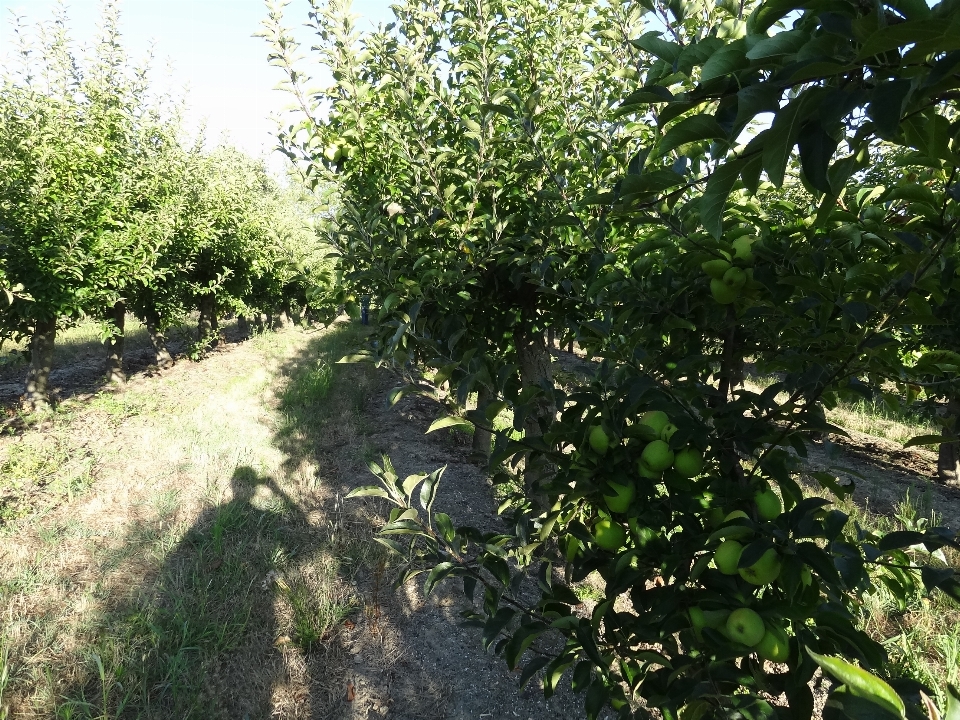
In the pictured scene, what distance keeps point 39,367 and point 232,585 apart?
5.06 meters

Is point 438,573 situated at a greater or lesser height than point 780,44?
lesser

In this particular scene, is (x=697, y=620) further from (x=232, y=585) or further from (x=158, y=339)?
(x=158, y=339)

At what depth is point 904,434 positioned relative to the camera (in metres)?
7.81

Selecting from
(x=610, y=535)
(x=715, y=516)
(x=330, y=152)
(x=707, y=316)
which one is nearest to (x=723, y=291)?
(x=707, y=316)

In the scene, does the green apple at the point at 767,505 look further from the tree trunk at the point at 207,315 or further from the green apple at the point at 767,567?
the tree trunk at the point at 207,315

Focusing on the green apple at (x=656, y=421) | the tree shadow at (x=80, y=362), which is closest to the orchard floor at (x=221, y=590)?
the green apple at (x=656, y=421)

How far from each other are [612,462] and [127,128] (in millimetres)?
9647

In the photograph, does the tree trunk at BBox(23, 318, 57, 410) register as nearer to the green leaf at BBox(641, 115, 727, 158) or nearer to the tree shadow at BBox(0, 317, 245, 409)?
the tree shadow at BBox(0, 317, 245, 409)

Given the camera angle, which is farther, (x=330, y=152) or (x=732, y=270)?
(x=330, y=152)

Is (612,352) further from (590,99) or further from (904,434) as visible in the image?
(904,434)

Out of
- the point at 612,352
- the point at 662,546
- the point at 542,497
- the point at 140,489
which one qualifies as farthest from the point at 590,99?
the point at 140,489

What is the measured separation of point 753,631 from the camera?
3.09 feet

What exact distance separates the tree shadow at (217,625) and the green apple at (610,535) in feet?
6.29

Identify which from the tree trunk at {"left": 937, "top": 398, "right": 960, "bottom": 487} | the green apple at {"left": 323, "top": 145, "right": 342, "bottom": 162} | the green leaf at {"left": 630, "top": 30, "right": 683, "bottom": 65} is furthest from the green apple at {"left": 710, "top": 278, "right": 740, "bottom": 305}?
the tree trunk at {"left": 937, "top": 398, "right": 960, "bottom": 487}
